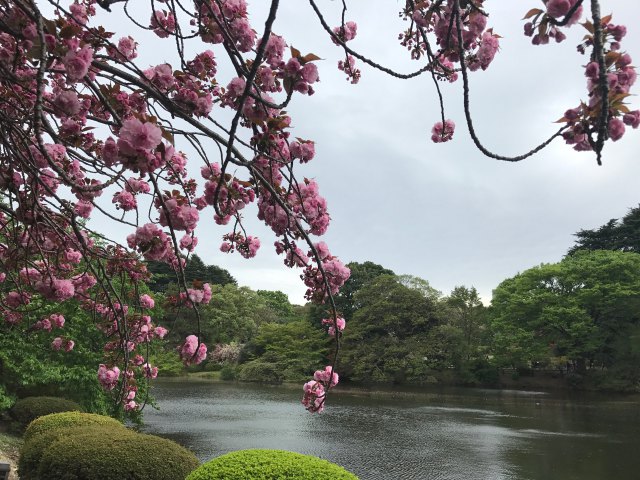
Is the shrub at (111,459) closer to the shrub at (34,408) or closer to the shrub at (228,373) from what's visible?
the shrub at (34,408)

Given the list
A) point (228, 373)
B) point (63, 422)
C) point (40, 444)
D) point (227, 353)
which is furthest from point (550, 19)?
point (227, 353)

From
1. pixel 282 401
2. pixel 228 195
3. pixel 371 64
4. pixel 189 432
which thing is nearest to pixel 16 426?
pixel 189 432

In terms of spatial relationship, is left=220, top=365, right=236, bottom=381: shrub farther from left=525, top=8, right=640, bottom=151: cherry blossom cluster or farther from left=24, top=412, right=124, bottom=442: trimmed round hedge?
left=525, top=8, right=640, bottom=151: cherry blossom cluster

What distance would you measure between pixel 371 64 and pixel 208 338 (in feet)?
103

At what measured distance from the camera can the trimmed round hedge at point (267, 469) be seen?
2990 mm

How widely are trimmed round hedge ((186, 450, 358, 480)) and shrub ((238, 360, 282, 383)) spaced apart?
23815 millimetres

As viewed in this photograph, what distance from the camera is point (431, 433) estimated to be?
11.6 meters

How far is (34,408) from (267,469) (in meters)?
6.55

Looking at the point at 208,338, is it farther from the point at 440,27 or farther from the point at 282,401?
the point at 440,27

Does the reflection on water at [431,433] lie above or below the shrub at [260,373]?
below

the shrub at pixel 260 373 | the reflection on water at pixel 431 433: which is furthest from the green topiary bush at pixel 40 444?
the shrub at pixel 260 373

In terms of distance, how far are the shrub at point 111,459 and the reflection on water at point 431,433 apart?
14.3 feet

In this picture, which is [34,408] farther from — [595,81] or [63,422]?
[595,81]

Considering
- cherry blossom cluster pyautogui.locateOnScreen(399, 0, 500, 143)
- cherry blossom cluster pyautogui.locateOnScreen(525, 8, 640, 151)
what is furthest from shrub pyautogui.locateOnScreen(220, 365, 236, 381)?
cherry blossom cluster pyautogui.locateOnScreen(525, 8, 640, 151)
